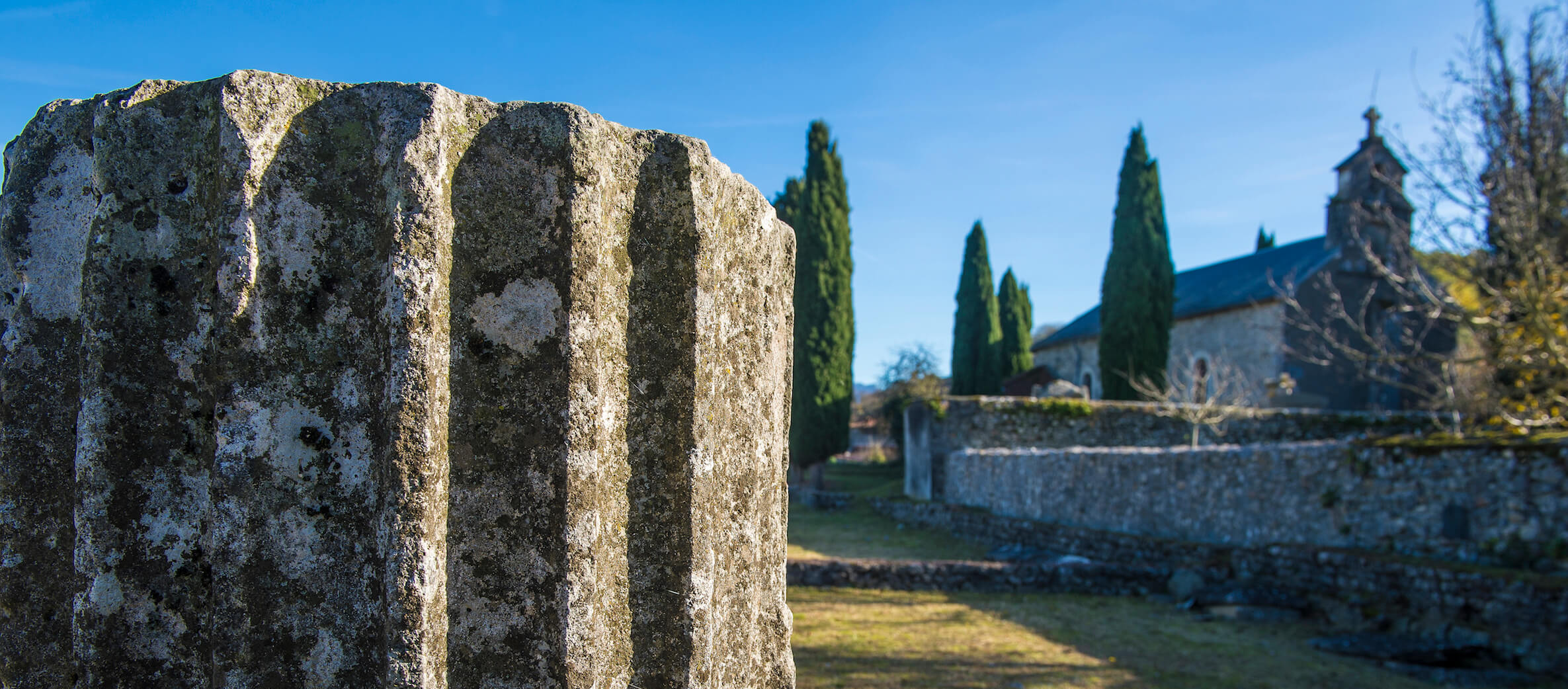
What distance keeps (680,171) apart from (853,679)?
5765 mm

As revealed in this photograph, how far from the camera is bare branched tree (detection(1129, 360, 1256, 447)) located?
68.2 feet

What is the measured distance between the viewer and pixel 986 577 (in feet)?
36.7

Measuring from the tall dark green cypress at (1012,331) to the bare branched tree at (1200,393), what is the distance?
703 cm

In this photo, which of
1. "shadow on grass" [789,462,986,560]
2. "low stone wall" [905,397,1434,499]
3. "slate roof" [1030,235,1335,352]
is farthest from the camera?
"slate roof" [1030,235,1335,352]

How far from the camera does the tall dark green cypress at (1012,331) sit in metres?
36.9

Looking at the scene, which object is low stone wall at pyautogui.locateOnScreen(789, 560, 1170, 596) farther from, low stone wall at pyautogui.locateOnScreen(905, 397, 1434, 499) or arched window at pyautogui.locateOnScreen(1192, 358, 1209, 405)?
arched window at pyautogui.locateOnScreen(1192, 358, 1209, 405)

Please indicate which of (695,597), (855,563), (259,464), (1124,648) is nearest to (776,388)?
(695,597)

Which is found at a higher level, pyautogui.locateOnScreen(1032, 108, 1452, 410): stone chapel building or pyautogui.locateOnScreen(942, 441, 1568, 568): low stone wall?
pyautogui.locateOnScreen(1032, 108, 1452, 410): stone chapel building

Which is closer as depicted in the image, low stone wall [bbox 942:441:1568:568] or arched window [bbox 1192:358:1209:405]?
low stone wall [bbox 942:441:1568:568]

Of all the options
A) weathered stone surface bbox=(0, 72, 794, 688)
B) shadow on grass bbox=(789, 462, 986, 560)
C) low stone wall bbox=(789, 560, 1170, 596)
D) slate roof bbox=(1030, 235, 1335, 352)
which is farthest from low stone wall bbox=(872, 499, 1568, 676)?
slate roof bbox=(1030, 235, 1335, 352)

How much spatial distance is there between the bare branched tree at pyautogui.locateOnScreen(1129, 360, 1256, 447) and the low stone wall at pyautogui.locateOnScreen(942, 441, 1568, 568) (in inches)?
226

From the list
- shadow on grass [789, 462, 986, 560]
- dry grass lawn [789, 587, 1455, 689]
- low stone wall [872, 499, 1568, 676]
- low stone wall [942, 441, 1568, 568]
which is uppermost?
low stone wall [942, 441, 1568, 568]

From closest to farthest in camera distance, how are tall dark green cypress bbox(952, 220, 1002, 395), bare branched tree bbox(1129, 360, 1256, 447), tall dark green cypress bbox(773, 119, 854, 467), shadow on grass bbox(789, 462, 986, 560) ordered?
shadow on grass bbox(789, 462, 986, 560) → bare branched tree bbox(1129, 360, 1256, 447) → tall dark green cypress bbox(773, 119, 854, 467) → tall dark green cypress bbox(952, 220, 1002, 395)

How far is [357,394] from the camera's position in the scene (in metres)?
1.57
